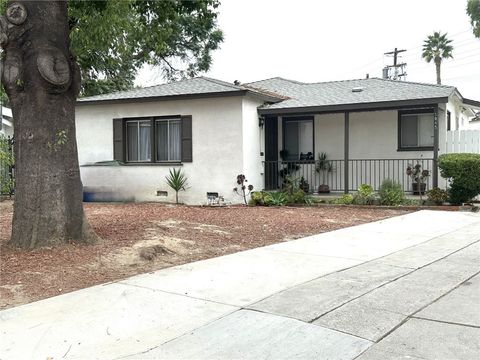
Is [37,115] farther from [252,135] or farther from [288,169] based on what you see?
[288,169]

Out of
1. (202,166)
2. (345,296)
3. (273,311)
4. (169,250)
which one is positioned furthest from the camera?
(202,166)

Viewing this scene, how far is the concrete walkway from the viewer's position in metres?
4.26

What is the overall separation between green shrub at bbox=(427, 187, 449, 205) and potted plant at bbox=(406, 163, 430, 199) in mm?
399

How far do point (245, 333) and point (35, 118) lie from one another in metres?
4.78

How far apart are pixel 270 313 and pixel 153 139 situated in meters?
12.5

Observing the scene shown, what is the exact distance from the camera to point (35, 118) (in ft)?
24.7

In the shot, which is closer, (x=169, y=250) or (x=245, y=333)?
(x=245, y=333)

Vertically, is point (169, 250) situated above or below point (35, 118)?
below

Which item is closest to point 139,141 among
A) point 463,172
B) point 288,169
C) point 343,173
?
point 288,169

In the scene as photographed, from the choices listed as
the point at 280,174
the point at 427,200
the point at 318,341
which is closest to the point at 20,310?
the point at 318,341

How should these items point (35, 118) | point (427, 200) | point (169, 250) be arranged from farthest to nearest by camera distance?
point (427, 200), point (169, 250), point (35, 118)

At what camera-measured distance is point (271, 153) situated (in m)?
17.8

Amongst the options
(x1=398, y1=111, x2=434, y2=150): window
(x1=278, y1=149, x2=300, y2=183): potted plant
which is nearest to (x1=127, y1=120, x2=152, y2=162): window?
(x1=278, y1=149, x2=300, y2=183): potted plant

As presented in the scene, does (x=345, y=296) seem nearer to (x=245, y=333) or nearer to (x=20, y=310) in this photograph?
(x=245, y=333)
